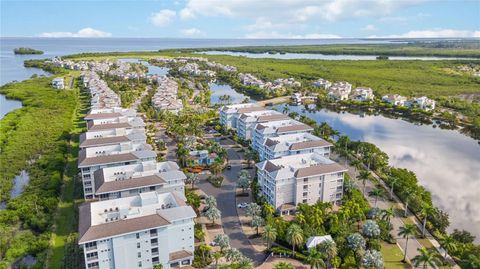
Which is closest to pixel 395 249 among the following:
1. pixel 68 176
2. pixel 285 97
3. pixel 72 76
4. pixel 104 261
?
pixel 104 261

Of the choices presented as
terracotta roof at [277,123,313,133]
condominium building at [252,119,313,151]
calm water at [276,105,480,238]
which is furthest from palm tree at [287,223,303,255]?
terracotta roof at [277,123,313,133]

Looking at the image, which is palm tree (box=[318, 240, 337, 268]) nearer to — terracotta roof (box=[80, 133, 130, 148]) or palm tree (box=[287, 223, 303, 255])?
palm tree (box=[287, 223, 303, 255])

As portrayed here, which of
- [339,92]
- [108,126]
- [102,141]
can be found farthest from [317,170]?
[339,92]

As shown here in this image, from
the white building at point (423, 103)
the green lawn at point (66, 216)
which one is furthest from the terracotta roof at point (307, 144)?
the white building at point (423, 103)

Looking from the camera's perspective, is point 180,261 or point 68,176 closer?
point 180,261

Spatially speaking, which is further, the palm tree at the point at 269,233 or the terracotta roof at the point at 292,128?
the terracotta roof at the point at 292,128

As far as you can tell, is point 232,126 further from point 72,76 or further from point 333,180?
point 72,76

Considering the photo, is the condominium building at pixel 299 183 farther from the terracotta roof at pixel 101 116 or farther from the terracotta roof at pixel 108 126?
the terracotta roof at pixel 101 116

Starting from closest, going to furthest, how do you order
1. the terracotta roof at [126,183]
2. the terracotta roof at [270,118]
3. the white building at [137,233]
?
the white building at [137,233] → the terracotta roof at [126,183] → the terracotta roof at [270,118]
